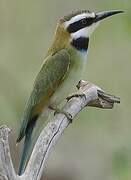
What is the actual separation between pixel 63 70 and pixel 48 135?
59 cm

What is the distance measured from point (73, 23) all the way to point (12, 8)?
2.63 metres

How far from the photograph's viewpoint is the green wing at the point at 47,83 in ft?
11.8

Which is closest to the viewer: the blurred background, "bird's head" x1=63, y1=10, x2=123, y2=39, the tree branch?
the tree branch

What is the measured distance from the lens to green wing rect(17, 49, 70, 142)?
11.8ft

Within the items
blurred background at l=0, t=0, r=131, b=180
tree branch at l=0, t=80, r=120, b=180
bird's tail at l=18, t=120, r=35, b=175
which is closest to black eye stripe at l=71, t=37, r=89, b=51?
tree branch at l=0, t=80, r=120, b=180

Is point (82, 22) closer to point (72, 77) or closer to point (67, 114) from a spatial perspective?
point (72, 77)

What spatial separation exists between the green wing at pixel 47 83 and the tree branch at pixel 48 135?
0.10 m

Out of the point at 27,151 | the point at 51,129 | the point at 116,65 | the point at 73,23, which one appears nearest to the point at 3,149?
the point at 51,129

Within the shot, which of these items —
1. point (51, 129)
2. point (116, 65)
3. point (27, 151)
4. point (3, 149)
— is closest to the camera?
point (3, 149)

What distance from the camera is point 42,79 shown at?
144 inches

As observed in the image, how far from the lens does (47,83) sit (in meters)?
3.63

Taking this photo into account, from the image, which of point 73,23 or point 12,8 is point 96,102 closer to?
point 73,23

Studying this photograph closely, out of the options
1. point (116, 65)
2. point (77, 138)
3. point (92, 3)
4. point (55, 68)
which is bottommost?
point (77, 138)

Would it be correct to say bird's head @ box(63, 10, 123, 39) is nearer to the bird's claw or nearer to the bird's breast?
the bird's breast
